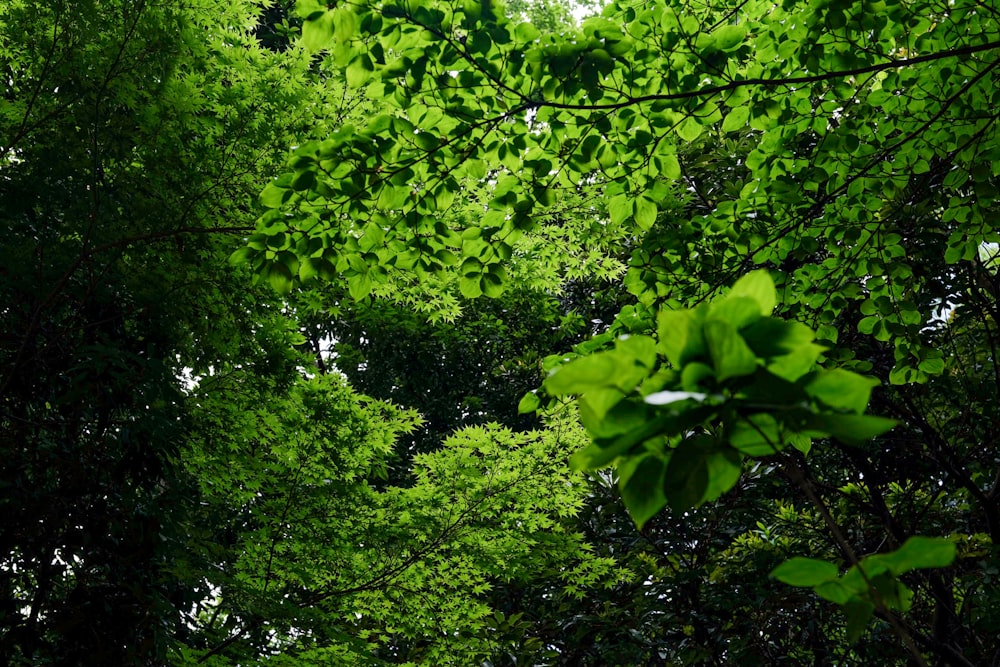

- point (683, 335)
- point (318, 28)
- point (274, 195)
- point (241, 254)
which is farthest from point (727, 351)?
point (241, 254)

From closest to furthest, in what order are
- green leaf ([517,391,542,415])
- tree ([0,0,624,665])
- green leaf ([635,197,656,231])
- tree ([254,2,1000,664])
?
tree ([254,2,1000,664]) < green leaf ([517,391,542,415]) < green leaf ([635,197,656,231]) < tree ([0,0,624,665])

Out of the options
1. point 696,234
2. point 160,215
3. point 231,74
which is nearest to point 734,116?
point 696,234

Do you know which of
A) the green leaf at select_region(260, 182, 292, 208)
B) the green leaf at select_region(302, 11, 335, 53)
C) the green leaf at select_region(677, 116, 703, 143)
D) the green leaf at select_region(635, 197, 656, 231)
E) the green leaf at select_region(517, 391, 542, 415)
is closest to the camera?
the green leaf at select_region(302, 11, 335, 53)

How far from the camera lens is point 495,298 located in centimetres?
482

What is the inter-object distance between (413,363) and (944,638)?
7369 mm

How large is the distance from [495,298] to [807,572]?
13.3 feet

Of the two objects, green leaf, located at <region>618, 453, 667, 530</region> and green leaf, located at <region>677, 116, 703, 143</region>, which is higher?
green leaf, located at <region>677, 116, 703, 143</region>

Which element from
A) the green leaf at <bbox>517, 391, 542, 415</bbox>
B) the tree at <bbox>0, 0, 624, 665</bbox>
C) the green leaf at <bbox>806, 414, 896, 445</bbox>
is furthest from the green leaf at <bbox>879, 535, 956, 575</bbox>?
the tree at <bbox>0, 0, 624, 665</bbox>

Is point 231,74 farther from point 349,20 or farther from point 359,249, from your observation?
point 349,20

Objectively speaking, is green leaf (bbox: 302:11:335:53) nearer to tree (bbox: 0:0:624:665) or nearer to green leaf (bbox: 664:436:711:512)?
green leaf (bbox: 664:436:711:512)

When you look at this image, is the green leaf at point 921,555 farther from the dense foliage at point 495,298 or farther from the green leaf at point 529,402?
the green leaf at point 529,402

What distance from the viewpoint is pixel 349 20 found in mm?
2059

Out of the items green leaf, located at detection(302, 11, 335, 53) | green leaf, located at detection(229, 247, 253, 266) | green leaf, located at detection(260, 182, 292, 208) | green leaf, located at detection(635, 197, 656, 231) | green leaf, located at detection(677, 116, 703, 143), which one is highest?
green leaf, located at detection(677, 116, 703, 143)

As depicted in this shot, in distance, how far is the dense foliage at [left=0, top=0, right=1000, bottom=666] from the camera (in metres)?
2.16
